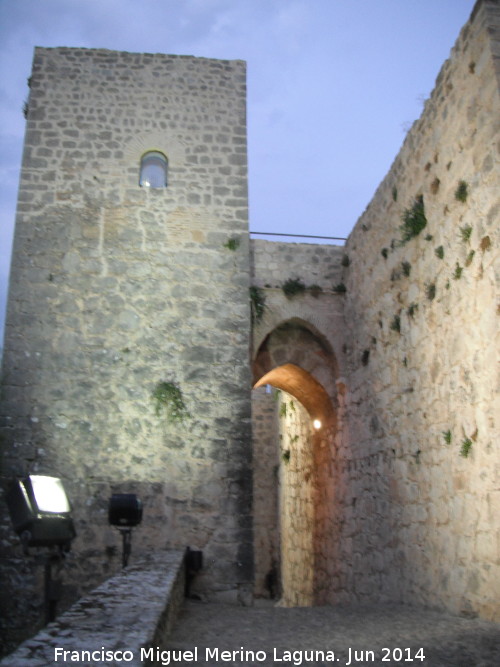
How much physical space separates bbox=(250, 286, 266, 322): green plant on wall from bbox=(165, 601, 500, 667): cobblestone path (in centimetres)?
382

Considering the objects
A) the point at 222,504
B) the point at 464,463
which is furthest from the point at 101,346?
the point at 464,463

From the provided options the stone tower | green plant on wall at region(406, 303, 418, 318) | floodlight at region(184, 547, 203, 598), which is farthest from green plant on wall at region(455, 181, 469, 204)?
floodlight at region(184, 547, 203, 598)

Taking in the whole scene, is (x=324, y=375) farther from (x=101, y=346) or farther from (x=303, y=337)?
(x=101, y=346)

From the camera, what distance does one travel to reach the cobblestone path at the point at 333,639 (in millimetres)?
2875

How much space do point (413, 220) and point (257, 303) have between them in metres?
2.66

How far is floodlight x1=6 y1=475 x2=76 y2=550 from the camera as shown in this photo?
2.77 meters

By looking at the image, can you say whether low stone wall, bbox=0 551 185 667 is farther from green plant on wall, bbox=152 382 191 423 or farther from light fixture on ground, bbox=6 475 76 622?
green plant on wall, bbox=152 382 191 423

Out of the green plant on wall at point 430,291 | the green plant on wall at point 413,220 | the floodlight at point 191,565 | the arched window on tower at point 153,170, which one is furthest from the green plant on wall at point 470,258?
the arched window on tower at point 153,170

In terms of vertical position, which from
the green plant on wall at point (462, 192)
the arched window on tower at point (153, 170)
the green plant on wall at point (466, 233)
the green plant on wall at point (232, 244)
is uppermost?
the arched window on tower at point (153, 170)

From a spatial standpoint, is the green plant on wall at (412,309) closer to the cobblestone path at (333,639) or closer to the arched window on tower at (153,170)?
the cobblestone path at (333,639)

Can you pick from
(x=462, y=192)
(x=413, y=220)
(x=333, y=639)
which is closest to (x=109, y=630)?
(x=333, y=639)

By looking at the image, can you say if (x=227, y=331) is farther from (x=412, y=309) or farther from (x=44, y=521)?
(x=44, y=521)

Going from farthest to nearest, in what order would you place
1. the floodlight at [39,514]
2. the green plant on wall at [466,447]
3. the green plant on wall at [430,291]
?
the green plant on wall at [430,291], the green plant on wall at [466,447], the floodlight at [39,514]

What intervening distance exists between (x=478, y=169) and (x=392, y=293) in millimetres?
2024
